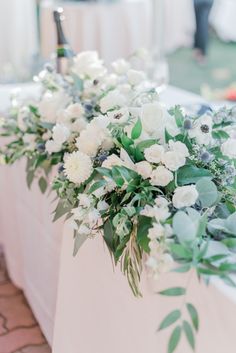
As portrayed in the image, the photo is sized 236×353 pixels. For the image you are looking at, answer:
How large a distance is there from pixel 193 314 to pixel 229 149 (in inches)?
12.6

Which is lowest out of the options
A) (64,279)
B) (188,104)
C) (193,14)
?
(193,14)

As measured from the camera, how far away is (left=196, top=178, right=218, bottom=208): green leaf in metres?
0.89

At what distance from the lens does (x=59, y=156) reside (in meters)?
1.24

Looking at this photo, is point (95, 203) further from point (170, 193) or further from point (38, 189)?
point (38, 189)

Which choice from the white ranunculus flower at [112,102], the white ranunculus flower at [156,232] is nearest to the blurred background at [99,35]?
the white ranunculus flower at [112,102]

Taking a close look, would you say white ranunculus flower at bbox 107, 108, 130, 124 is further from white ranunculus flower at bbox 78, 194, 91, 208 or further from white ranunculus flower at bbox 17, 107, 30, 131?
white ranunculus flower at bbox 17, 107, 30, 131

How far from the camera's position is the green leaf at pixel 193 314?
76 cm

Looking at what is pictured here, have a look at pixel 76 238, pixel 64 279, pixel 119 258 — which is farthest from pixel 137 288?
pixel 64 279

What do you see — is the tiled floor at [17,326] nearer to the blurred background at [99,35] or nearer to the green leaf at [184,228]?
the green leaf at [184,228]

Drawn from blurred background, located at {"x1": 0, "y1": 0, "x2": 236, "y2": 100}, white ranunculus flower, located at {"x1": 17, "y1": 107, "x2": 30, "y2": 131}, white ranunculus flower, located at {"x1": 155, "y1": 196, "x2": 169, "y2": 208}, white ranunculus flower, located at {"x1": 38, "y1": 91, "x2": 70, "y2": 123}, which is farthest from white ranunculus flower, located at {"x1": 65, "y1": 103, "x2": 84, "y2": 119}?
blurred background, located at {"x1": 0, "y1": 0, "x2": 236, "y2": 100}

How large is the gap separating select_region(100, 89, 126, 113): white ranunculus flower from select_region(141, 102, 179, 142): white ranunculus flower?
136 millimetres

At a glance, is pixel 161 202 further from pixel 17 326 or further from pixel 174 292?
pixel 17 326

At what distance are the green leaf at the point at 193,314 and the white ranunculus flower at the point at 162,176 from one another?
0.68 ft

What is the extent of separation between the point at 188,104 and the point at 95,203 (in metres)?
0.97
